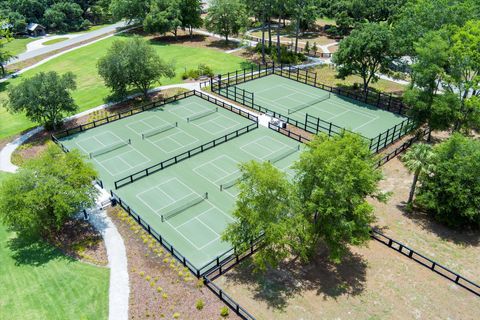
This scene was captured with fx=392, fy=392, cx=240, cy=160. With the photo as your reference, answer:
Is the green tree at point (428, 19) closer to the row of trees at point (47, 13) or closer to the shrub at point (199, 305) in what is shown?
the shrub at point (199, 305)

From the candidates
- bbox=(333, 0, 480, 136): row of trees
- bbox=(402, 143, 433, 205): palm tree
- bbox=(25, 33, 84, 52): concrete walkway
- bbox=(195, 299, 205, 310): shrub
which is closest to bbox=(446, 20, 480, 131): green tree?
bbox=(333, 0, 480, 136): row of trees

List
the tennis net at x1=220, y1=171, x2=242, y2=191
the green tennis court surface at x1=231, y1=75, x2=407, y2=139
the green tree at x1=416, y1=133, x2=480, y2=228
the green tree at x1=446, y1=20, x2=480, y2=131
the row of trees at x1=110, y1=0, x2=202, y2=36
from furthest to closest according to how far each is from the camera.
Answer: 1. the row of trees at x1=110, y1=0, x2=202, y2=36
2. the green tennis court surface at x1=231, y1=75, x2=407, y2=139
3. the green tree at x1=446, y1=20, x2=480, y2=131
4. the tennis net at x1=220, y1=171, x2=242, y2=191
5. the green tree at x1=416, y1=133, x2=480, y2=228

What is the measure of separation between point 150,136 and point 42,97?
11597 mm

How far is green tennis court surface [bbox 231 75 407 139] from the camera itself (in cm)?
4397

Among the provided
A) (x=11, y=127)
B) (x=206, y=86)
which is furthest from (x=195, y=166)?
(x=11, y=127)

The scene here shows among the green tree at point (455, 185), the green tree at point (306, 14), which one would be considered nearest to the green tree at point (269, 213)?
the green tree at point (455, 185)

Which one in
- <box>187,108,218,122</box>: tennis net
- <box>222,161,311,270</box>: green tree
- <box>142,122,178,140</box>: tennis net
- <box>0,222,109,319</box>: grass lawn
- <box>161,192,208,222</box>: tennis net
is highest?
<box>222,161,311,270</box>: green tree

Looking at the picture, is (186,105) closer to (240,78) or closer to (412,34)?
(240,78)

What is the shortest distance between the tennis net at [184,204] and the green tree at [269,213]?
804 centimetres

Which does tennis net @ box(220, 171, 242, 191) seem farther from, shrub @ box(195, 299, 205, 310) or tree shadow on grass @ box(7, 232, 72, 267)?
tree shadow on grass @ box(7, 232, 72, 267)

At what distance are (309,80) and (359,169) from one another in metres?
35.1

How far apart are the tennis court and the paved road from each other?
50277mm

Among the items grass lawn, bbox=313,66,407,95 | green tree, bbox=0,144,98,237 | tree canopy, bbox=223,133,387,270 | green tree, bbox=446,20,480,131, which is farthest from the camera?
grass lawn, bbox=313,66,407,95

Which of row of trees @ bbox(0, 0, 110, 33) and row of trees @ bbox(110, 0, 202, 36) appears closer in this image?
row of trees @ bbox(110, 0, 202, 36)
